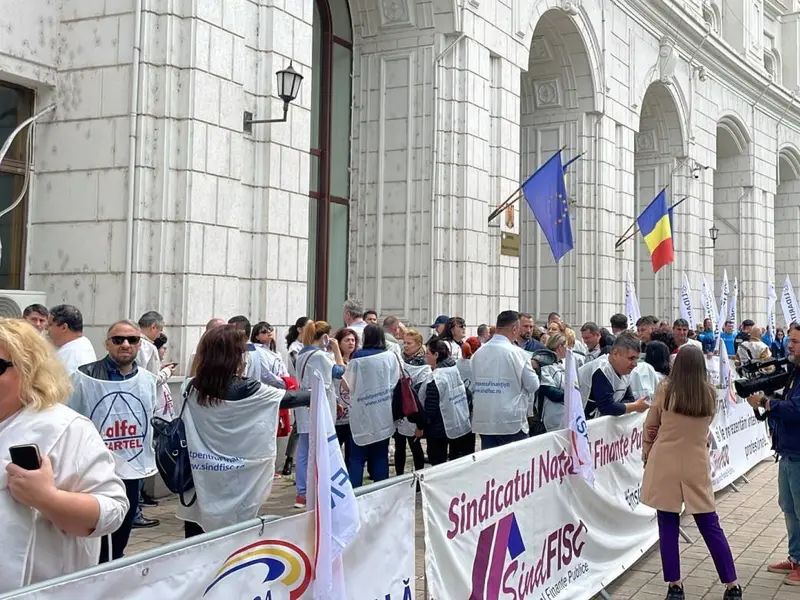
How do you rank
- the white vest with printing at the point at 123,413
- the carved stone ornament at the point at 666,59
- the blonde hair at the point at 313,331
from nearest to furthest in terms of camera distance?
the white vest with printing at the point at 123,413
the blonde hair at the point at 313,331
the carved stone ornament at the point at 666,59

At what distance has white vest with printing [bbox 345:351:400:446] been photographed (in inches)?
302

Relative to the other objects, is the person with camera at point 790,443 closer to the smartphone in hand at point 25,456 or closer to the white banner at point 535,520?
the white banner at point 535,520

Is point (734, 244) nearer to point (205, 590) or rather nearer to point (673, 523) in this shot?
point (673, 523)

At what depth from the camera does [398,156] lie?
593 inches

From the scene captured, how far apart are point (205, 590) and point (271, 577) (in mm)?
373

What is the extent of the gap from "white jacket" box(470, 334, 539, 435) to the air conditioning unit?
4653 mm

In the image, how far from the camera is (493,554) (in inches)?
182

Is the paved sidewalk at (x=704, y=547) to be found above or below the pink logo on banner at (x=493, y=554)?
below

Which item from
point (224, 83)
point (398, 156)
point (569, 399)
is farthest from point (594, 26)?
point (569, 399)

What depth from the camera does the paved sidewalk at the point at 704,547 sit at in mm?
5953

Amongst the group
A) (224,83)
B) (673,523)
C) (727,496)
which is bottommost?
(727,496)

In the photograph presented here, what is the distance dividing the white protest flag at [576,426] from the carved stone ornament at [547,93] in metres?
16.0

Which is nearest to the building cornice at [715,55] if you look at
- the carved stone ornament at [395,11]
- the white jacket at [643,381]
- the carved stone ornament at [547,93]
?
the carved stone ornament at [547,93]

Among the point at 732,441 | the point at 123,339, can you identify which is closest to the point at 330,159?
the point at 732,441
